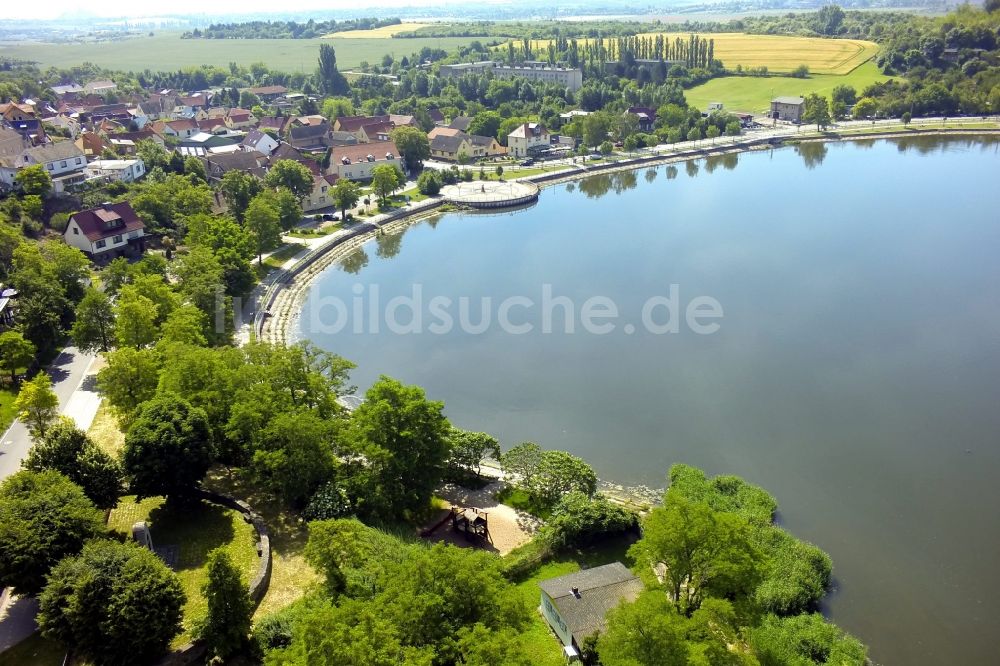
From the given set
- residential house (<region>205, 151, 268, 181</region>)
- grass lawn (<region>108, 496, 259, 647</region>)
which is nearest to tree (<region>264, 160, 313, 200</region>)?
residential house (<region>205, 151, 268, 181</region>)

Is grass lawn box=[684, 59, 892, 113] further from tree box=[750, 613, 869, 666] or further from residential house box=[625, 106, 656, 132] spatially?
tree box=[750, 613, 869, 666]

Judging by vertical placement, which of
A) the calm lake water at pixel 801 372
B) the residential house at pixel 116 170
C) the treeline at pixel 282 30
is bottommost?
the calm lake water at pixel 801 372

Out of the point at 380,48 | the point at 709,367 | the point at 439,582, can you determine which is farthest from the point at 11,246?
the point at 380,48

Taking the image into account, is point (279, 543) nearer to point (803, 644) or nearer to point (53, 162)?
point (803, 644)

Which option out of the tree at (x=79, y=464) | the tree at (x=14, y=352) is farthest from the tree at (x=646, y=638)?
the tree at (x=14, y=352)

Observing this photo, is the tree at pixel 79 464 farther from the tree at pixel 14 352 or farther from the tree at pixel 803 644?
the tree at pixel 803 644

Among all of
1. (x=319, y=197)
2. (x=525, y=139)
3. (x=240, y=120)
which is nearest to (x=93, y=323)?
(x=319, y=197)

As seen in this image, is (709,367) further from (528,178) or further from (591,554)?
(528,178)
